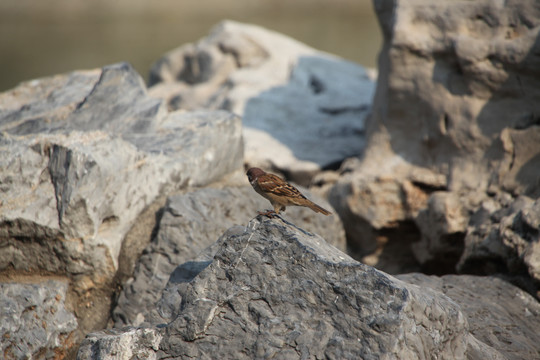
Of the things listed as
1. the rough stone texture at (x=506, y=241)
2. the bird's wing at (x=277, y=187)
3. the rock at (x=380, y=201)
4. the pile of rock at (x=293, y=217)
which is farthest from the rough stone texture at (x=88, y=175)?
the rough stone texture at (x=506, y=241)

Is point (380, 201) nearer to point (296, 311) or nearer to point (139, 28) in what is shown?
point (296, 311)

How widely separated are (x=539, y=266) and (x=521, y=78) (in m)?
2.17

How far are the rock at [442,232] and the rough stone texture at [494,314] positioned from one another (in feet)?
3.32

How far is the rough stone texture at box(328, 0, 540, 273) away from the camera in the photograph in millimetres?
5738

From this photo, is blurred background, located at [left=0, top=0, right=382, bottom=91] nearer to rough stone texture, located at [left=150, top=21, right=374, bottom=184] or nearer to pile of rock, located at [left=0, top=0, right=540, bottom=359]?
rough stone texture, located at [left=150, top=21, right=374, bottom=184]

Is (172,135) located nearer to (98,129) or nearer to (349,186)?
(98,129)

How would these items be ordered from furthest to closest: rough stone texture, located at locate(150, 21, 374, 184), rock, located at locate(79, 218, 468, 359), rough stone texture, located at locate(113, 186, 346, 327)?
rough stone texture, located at locate(150, 21, 374, 184) < rough stone texture, located at locate(113, 186, 346, 327) < rock, located at locate(79, 218, 468, 359)

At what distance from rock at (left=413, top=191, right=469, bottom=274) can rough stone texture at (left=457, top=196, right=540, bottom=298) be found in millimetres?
188

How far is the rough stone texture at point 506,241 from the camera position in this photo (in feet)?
14.7

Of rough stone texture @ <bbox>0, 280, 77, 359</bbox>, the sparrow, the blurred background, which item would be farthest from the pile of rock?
the blurred background

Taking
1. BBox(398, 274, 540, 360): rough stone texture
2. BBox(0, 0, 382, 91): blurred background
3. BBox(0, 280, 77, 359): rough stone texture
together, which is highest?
BBox(398, 274, 540, 360): rough stone texture

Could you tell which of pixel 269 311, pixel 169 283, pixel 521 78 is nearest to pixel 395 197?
pixel 521 78

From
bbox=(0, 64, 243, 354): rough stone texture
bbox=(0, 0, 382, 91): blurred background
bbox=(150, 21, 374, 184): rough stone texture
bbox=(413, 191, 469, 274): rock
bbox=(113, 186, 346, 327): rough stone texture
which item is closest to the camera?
bbox=(0, 64, 243, 354): rough stone texture

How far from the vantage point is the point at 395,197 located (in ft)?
20.9
